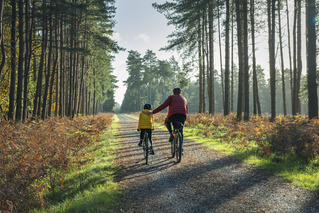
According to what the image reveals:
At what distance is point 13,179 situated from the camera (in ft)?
15.0

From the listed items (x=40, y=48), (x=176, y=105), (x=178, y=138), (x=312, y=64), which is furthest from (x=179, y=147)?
(x=40, y=48)

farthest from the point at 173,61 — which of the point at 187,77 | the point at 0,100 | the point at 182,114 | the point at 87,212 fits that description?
the point at 87,212

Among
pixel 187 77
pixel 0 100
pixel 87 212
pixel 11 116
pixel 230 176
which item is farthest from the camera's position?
pixel 187 77

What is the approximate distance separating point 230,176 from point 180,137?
1960 mm

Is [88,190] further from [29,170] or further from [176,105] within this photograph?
[176,105]

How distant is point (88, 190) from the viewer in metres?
4.77

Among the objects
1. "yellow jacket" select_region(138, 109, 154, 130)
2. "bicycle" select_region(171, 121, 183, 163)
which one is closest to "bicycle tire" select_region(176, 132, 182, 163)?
"bicycle" select_region(171, 121, 183, 163)

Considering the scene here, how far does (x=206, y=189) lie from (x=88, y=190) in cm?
271

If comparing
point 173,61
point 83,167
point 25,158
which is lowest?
point 83,167

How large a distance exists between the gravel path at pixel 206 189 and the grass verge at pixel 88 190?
0.29m

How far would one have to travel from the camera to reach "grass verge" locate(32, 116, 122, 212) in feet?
12.7

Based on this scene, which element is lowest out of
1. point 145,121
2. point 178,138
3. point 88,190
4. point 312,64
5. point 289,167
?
point 88,190

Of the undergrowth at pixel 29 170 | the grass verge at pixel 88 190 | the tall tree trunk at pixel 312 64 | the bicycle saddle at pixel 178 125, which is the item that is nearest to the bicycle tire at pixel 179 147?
the bicycle saddle at pixel 178 125

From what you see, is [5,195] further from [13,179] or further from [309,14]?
[309,14]
